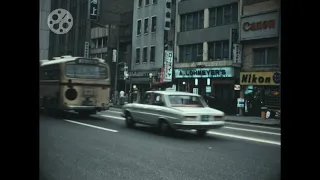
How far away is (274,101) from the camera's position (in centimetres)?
195

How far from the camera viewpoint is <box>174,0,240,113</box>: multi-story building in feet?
6.40

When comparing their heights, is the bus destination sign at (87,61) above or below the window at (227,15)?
below

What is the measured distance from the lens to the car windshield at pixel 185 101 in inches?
81.5

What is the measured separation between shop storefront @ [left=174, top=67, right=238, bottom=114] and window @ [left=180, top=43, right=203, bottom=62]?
75mm

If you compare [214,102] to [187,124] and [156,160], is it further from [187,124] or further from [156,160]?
[156,160]

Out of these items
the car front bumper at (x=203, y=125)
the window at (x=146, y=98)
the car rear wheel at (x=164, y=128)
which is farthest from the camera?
the window at (x=146, y=98)

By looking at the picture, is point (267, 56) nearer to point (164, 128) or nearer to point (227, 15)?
point (227, 15)

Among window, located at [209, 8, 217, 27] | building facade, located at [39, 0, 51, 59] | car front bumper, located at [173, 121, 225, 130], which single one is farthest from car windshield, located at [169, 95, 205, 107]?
building facade, located at [39, 0, 51, 59]

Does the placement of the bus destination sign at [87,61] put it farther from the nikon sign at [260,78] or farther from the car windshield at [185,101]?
the nikon sign at [260,78]

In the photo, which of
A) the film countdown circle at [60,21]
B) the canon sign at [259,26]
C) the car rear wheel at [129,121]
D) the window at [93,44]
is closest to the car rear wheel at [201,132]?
the car rear wheel at [129,121]

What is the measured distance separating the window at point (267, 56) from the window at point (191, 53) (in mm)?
344

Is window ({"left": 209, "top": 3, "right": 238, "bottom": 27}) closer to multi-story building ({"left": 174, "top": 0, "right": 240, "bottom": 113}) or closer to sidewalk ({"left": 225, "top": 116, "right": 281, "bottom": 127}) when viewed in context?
multi-story building ({"left": 174, "top": 0, "right": 240, "bottom": 113})
